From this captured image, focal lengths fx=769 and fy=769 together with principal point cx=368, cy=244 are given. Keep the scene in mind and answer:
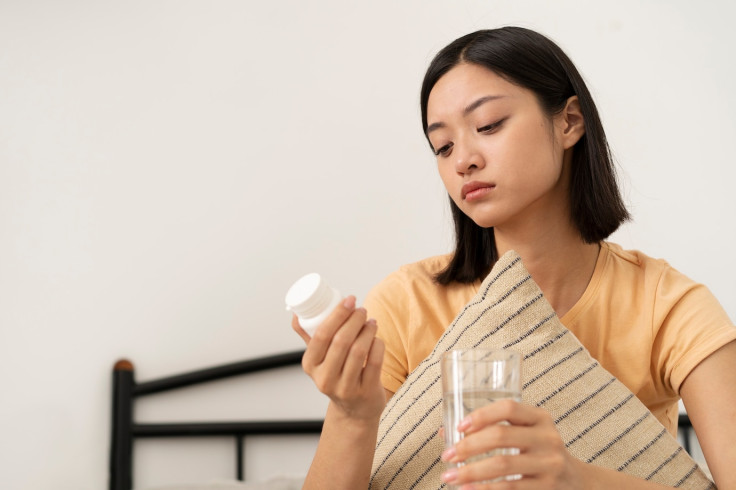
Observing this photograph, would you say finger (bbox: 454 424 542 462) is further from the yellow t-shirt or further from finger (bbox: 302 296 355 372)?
the yellow t-shirt

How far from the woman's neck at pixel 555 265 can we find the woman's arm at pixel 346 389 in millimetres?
443

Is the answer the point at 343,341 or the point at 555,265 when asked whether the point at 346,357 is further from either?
the point at 555,265

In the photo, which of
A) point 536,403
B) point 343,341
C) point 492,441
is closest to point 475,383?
point 492,441

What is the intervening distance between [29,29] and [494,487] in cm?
188

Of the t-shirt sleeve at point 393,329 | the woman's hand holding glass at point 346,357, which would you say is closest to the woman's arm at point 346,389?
the woman's hand holding glass at point 346,357

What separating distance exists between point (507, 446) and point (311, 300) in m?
0.22

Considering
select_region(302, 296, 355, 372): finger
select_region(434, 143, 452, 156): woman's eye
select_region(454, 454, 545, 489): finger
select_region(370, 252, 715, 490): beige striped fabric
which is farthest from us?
select_region(434, 143, 452, 156): woman's eye

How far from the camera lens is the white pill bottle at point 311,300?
731mm

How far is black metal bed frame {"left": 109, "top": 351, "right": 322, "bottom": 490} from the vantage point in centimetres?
192

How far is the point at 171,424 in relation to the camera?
1.94 m

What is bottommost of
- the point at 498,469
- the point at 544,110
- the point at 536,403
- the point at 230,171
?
the point at 498,469

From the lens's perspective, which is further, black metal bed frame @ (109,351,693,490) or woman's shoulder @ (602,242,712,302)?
black metal bed frame @ (109,351,693,490)

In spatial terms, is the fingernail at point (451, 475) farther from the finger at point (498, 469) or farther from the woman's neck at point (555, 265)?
the woman's neck at point (555, 265)

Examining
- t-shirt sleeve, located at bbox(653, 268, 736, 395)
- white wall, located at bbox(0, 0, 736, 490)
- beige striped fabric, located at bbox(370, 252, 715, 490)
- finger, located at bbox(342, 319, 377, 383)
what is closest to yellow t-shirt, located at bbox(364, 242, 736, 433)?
t-shirt sleeve, located at bbox(653, 268, 736, 395)
